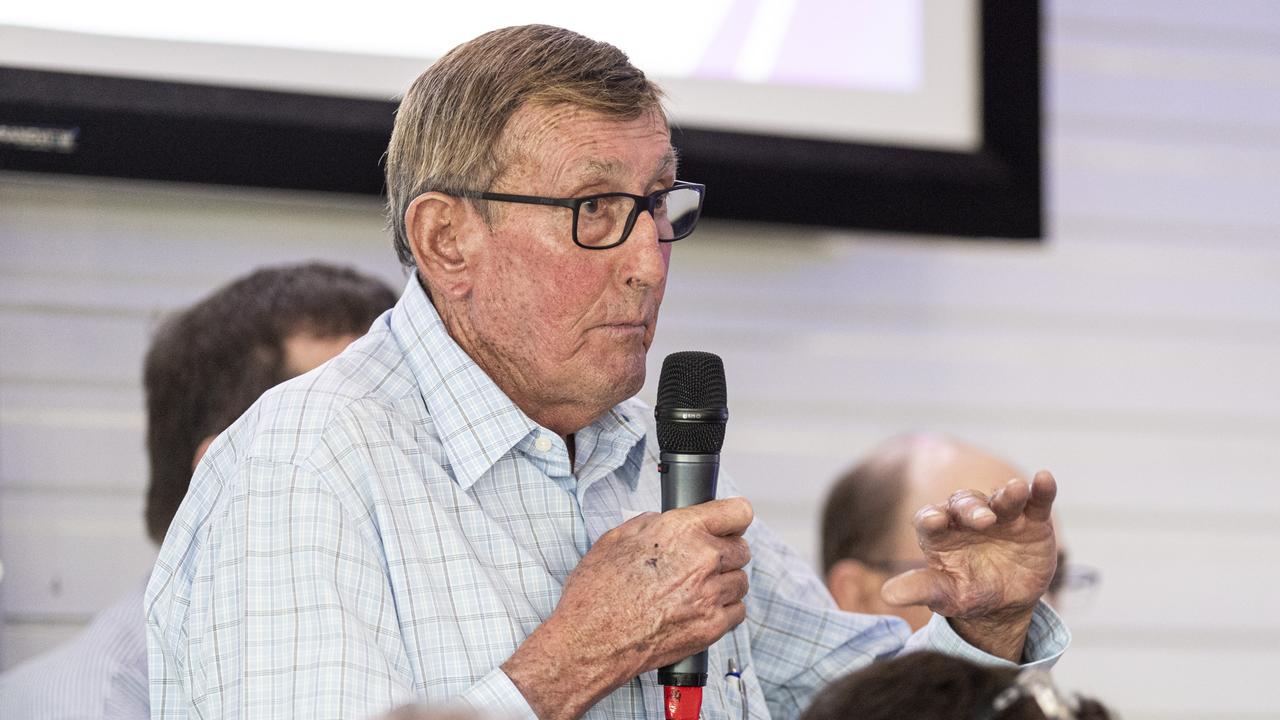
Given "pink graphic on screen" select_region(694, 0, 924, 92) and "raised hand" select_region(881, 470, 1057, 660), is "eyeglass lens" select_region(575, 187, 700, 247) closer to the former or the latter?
"raised hand" select_region(881, 470, 1057, 660)

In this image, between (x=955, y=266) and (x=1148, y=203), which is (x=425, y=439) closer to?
(x=955, y=266)

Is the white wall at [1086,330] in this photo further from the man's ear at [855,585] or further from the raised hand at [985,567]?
the raised hand at [985,567]

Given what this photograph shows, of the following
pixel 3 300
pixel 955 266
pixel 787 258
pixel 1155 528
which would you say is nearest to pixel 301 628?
pixel 3 300

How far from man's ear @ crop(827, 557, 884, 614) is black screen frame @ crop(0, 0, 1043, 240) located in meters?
0.75

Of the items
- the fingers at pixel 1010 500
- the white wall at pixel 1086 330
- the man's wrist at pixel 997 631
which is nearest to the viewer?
the fingers at pixel 1010 500

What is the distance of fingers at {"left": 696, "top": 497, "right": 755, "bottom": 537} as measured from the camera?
140cm

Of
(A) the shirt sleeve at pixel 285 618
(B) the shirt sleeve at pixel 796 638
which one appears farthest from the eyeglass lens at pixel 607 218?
(B) the shirt sleeve at pixel 796 638

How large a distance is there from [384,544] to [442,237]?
15.7 inches

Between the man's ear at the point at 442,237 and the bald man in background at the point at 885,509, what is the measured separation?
110 cm

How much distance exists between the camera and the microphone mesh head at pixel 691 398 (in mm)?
1442

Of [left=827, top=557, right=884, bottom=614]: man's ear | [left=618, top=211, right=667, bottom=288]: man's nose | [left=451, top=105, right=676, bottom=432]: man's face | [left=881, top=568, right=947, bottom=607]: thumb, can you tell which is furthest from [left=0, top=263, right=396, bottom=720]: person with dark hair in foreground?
[left=881, top=568, right=947, bottom=607]: thumb

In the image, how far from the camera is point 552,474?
1572 mm

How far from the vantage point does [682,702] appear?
141 cm

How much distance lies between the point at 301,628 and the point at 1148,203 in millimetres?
2626
